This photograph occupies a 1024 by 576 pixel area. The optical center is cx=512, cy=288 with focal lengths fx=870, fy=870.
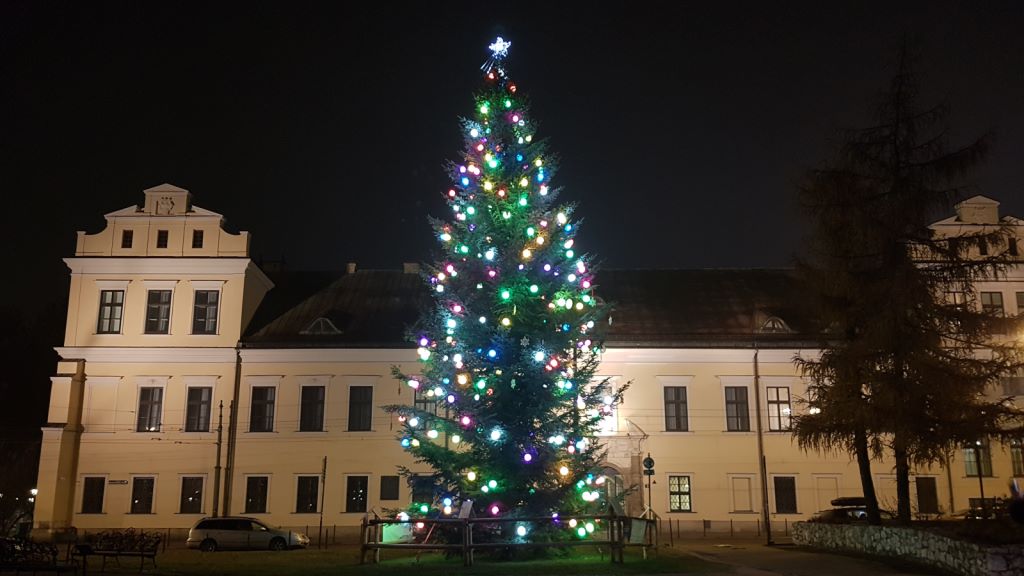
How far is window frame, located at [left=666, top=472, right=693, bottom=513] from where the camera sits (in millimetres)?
38125

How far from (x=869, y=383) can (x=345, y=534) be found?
2337cm

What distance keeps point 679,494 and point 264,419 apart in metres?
18.8

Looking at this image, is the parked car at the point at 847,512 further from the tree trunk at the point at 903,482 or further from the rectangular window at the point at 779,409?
the tree trunk at the point at 903,482

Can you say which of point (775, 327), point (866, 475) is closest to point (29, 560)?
point (866, 475)

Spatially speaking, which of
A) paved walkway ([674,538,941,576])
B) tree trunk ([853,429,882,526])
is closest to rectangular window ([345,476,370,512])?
paved walkway ([674,538,941,576])

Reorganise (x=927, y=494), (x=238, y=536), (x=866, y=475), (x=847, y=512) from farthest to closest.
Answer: (x=927, y=494) → (x=847, y=512) → (x=238, y=536) → (x=866, y=475)

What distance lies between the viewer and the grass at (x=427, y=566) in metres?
17.5

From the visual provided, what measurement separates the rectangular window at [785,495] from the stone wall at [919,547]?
1094 cm

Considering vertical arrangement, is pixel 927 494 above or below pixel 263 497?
above

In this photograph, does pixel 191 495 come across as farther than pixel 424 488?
Yes

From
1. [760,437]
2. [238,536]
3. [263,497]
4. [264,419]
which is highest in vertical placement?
[264,419]

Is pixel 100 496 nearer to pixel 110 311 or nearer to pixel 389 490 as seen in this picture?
pixel 110 311

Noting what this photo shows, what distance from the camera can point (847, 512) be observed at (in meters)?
33.9

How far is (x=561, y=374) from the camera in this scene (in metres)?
21.0
